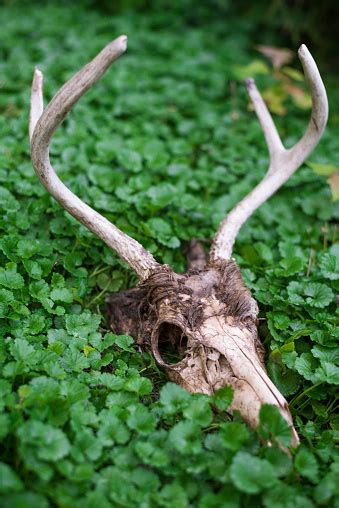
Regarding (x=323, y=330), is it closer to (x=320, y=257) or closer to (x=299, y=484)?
(x=320, y=257)

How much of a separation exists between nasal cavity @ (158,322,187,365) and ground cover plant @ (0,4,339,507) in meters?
0.11

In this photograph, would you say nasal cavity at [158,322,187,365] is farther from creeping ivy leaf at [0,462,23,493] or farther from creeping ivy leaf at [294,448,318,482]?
creeping ivy leaf at [0,462,23,493]

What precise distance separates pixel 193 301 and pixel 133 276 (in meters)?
0.71

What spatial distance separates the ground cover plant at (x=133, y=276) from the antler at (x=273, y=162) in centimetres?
26

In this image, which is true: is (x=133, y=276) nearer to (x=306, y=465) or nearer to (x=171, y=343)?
(x=171, y=343)

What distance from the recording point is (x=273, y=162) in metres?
3.35

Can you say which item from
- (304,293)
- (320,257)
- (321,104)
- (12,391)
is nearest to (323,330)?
(304,293)

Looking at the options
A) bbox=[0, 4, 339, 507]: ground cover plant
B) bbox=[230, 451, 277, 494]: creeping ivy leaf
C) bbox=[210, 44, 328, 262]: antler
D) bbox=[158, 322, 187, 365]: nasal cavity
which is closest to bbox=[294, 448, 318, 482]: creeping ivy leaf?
bbox=[0, 4, 339, 507]: ground cover plant

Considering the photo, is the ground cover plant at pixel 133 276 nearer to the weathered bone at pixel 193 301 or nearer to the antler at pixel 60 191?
the weathered bone at pixel 193 301

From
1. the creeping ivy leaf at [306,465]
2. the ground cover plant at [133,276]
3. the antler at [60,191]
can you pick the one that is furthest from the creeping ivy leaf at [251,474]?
the antler at [60,191]

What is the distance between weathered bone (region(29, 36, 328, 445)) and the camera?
240 centimetres

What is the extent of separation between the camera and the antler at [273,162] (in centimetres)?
302

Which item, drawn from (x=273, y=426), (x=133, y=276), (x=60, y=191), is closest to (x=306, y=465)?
(x=273, y=426)

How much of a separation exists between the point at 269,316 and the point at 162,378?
64cm
